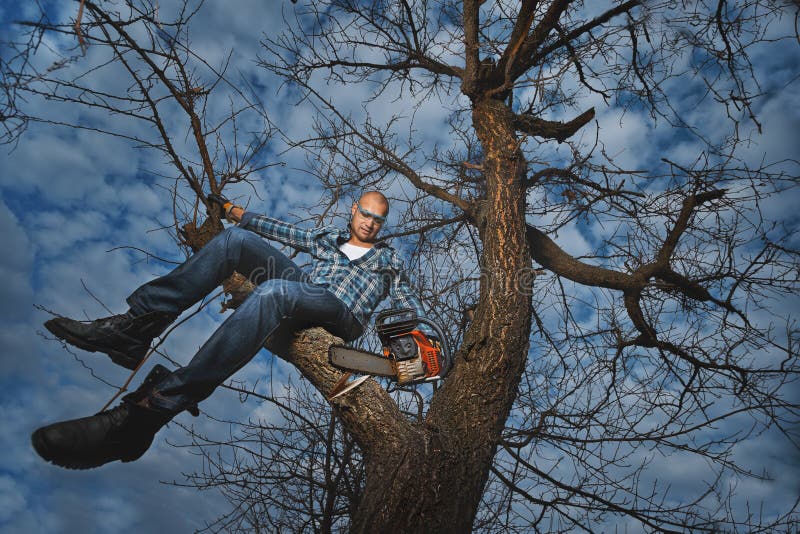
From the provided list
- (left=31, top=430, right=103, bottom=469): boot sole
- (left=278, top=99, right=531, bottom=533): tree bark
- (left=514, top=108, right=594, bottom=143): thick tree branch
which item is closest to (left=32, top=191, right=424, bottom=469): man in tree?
(left=31, top=430, right=103, bottom=469): boot sole

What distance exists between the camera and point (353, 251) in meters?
3.18

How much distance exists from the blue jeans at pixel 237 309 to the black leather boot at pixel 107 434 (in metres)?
0.08

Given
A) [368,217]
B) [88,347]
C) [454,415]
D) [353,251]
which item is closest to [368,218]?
[368,217]

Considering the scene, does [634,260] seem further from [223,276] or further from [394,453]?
[223,276]

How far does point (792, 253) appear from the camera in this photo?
11.9ft

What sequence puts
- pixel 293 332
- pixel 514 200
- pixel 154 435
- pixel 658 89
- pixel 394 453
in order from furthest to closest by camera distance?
pixel 658 89 < pixel 514 200 < pixel 293 332 < pixel 394 453 < pixel 154 435

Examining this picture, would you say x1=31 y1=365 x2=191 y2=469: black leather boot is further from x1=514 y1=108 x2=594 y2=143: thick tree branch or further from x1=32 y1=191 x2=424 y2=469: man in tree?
x1=514 y1=108 x2=594 y2=143: thick tree branch

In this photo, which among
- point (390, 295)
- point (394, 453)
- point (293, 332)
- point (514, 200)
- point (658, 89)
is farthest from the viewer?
point (658, 89)

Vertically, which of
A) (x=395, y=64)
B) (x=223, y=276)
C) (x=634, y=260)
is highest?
(x=395, y=64)

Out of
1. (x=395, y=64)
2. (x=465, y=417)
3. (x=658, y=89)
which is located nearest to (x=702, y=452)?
(x=465, y=417)

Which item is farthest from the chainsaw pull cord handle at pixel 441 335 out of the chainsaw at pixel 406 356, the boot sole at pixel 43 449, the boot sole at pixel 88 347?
the boot sole at pixel 43 449

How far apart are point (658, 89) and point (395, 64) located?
7.48 ft

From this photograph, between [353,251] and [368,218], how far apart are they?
0.73 ft

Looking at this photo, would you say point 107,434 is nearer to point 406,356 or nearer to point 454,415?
point 406,356
